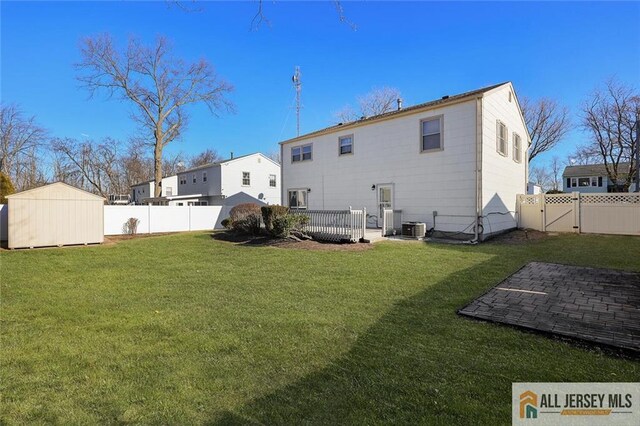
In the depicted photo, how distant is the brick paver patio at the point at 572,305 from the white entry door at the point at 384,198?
8.21 metres

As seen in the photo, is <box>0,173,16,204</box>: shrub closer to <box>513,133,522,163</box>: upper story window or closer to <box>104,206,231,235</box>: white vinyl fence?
<box>104,206,231,235</box>: white vinyl fence

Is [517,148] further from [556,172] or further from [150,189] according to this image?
[556,172]

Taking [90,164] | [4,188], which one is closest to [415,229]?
[4,188]

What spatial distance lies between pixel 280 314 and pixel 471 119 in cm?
1114

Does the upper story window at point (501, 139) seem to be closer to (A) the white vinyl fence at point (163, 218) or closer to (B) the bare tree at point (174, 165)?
(A) the white vinyl fence at point (163, 218)

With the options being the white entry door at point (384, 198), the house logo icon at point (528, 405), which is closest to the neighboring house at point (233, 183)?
the white entry door at point (384, 198)

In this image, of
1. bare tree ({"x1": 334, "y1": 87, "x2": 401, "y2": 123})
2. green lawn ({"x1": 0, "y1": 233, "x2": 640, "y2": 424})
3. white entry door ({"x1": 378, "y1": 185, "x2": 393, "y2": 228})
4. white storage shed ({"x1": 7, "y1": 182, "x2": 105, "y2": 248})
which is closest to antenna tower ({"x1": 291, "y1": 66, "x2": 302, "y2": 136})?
bare tree ({"x1": 334, "y1": 87, "x2": 401, "y2": 123})

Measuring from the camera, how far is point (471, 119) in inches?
483

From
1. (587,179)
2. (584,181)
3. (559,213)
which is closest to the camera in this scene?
(559,213)

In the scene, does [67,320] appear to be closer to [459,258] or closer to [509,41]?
[459,258]

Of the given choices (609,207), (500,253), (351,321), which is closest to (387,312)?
(351,321)

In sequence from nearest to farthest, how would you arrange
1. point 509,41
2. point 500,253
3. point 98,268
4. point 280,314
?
point 280,314 < point 98,268 < point 500,253 < point 509,41

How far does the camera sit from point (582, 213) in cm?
1403

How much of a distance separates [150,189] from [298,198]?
27463mm
